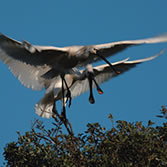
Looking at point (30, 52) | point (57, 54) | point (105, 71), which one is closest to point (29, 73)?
point (57, 54)

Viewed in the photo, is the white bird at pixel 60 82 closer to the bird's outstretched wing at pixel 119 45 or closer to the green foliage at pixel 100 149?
the bird's outstretched wing at pixel 119 45

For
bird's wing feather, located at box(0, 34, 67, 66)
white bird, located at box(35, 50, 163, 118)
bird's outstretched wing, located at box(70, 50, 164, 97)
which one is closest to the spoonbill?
bird's wing feather, located at box(0, 34, 67, 66)

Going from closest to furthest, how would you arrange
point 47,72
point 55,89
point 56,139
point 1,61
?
1. point 56,139
2. point 1,61
3. point 47,72
4. point 55,89

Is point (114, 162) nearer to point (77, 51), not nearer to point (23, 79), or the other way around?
point (77, 51)

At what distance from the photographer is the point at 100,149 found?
324 inches

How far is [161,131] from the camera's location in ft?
28.9

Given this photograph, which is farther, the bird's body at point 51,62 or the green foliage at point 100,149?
the bird's body at point 51,62

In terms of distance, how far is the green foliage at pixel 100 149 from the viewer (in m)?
7.83

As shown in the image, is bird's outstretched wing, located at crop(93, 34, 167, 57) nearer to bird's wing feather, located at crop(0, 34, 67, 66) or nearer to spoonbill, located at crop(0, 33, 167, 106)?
spoonbill, located at crop(0, 33, 167, 106)

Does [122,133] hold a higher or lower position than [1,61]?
lower

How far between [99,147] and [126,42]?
370cm

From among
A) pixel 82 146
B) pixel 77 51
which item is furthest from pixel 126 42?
pixel 82 146

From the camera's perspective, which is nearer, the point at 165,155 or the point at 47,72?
the point at 165,155

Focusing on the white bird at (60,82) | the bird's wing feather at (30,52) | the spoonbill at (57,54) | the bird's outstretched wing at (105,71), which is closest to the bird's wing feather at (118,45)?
the spoonbill at (57,54)
